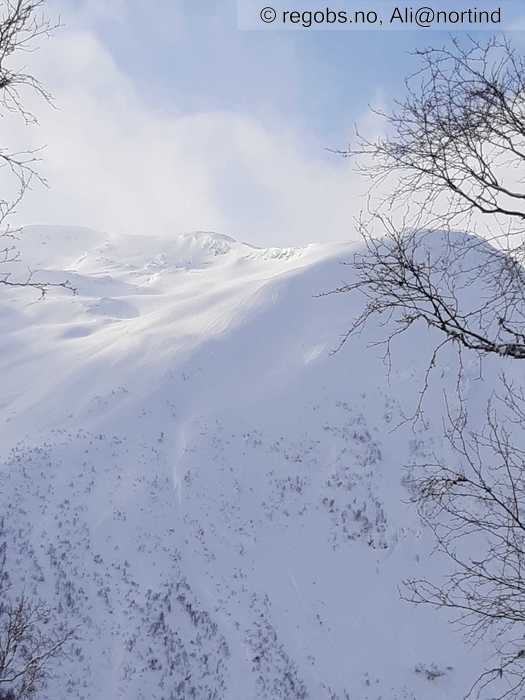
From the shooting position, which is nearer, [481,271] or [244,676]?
[481,271]

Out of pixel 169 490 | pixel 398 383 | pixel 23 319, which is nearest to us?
pixel 169 490

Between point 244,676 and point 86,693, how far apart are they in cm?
428

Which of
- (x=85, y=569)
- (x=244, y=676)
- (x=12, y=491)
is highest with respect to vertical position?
(x=12, y=491)

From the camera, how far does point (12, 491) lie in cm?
2017

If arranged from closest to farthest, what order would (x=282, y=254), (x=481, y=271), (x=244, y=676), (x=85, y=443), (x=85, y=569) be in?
(x=481, y=271)
(x=244, y=676)
(x=85, y=569)
(x=85, y=443)
(x=282, y=254)

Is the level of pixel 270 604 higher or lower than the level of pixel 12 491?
lower

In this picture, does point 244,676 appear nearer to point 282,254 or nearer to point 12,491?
point 12,491

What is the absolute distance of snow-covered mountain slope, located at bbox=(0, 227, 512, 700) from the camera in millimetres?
15438

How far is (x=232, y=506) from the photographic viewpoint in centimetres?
2195

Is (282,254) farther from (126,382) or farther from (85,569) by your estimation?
(85,569)

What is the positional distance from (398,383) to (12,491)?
1903 cm

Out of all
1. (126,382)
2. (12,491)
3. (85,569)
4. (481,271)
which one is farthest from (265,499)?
(481,271)

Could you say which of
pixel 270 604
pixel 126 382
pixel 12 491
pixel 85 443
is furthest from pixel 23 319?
pixel 270 604

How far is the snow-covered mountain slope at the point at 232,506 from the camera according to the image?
15.4 m
